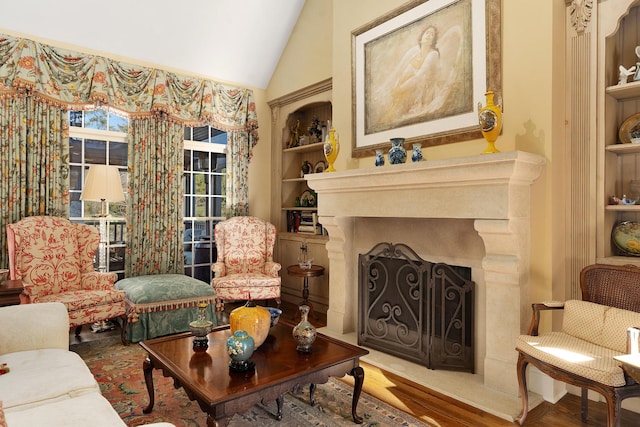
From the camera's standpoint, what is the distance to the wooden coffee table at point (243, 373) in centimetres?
180

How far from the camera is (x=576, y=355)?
6.88 ft

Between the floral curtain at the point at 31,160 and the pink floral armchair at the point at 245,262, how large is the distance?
5.42 ft

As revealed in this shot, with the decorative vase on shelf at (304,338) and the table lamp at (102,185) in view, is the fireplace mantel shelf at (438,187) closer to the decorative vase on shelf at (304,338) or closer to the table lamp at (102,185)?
the decorative vase on shelf at (304,338)

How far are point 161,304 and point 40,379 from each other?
1.93 metres

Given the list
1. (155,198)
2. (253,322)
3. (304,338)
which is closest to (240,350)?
(253,322)

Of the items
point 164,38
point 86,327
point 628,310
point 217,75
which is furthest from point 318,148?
point 628,310

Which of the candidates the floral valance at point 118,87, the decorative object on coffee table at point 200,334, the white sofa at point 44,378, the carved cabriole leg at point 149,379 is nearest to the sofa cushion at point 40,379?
the white sofa at point 44,378

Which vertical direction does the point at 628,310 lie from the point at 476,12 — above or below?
below

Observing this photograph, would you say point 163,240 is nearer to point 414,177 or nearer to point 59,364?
point 59,364

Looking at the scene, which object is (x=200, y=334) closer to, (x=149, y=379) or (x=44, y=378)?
(x=149, y=379)

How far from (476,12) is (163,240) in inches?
152

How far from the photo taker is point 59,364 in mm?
2045

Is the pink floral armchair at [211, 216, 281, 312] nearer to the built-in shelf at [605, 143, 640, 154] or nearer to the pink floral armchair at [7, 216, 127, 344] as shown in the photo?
the pink floral armchair at [7, 216, 127, 344]

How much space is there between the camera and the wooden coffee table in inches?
70.7
